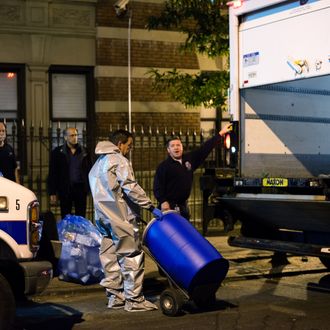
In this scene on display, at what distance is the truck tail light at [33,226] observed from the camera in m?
5.46

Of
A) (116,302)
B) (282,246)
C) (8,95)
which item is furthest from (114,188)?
(8,95)

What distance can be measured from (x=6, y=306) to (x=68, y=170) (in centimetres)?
454

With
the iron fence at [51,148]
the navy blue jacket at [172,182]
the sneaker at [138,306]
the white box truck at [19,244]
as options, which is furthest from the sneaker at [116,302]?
the iron fence at [51,148]

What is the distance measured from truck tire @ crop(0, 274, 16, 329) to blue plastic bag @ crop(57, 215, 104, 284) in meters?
2.60

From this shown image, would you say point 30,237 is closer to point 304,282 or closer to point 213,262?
point 213,262

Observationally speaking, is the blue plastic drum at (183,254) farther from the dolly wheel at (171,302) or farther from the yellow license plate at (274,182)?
the yellow license plate at (274,182)

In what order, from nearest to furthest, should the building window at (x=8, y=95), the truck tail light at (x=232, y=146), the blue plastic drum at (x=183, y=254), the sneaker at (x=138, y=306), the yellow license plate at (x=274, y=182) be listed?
the blue plastic drum at (x=183, y=254), the sneaker at (x=138, y=306), the yellow license plate at (x=274, y=182), the truck tail light at (x=232, y=146), the building window at (x=8, y=95)

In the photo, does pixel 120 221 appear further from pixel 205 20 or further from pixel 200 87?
pixel 205 20

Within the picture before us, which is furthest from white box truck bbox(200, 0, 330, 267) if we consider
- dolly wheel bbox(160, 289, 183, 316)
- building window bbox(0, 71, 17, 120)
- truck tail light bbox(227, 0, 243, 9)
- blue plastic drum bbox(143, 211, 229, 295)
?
building window bbox(0, 71, 17, 120)

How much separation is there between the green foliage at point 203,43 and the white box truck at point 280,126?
3.19 m

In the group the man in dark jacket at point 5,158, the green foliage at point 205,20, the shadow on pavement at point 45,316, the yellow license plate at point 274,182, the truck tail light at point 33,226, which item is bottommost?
the shadow on pavement at point 45,316

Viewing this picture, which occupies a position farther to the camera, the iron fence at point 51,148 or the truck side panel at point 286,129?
the iron fence at point 51,148

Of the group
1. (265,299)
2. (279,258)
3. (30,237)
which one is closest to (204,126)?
(279,258)

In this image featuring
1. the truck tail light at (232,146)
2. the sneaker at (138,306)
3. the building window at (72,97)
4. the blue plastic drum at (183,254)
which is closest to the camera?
the blue plastic drum at (183,254)
